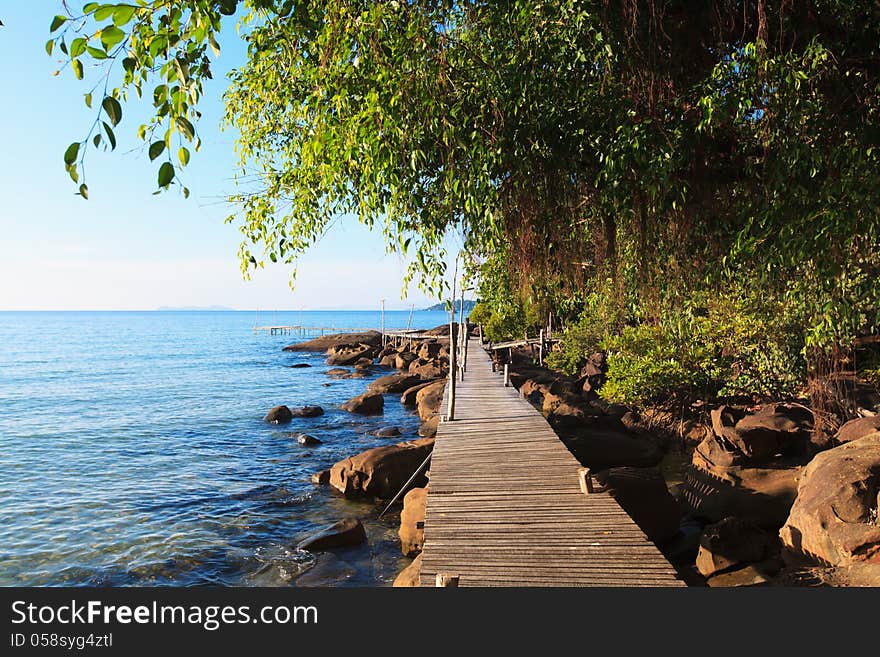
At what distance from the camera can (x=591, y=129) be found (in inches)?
222

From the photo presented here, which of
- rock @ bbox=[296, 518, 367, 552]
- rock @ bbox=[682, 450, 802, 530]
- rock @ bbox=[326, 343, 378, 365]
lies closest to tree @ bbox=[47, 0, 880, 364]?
rock @ bbox=[682, 450, 802, 530]

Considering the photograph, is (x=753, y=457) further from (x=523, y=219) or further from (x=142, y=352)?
(x=142, y=352)

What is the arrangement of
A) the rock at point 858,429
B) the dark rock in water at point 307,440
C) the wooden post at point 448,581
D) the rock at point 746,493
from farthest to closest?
the dark rock in water at point 307,440
the rock at point 858,429
the rock at point 746,493
the wooden post at point 448,581

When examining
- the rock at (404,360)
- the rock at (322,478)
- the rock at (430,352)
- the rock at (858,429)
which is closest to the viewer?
the rock at (858,429)

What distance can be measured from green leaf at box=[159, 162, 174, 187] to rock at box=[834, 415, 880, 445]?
11.7 metres

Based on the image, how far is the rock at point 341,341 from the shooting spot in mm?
60166

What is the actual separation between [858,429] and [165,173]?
12.0 meters

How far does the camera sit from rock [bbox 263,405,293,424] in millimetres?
24031

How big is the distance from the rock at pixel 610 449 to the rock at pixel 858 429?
382 centimetres

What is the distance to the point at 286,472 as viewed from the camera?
Answer: 16.1 metres

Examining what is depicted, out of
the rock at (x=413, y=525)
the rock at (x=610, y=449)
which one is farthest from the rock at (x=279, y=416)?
the rock at (x=413, y=525)

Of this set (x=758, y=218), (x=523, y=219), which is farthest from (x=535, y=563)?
(x=758, y=218)

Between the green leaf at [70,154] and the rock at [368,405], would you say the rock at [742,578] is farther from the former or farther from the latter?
the rock at [368,405]

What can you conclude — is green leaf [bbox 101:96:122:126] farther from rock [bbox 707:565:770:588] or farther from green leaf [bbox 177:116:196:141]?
rock [bbox 707:565:770:588]
